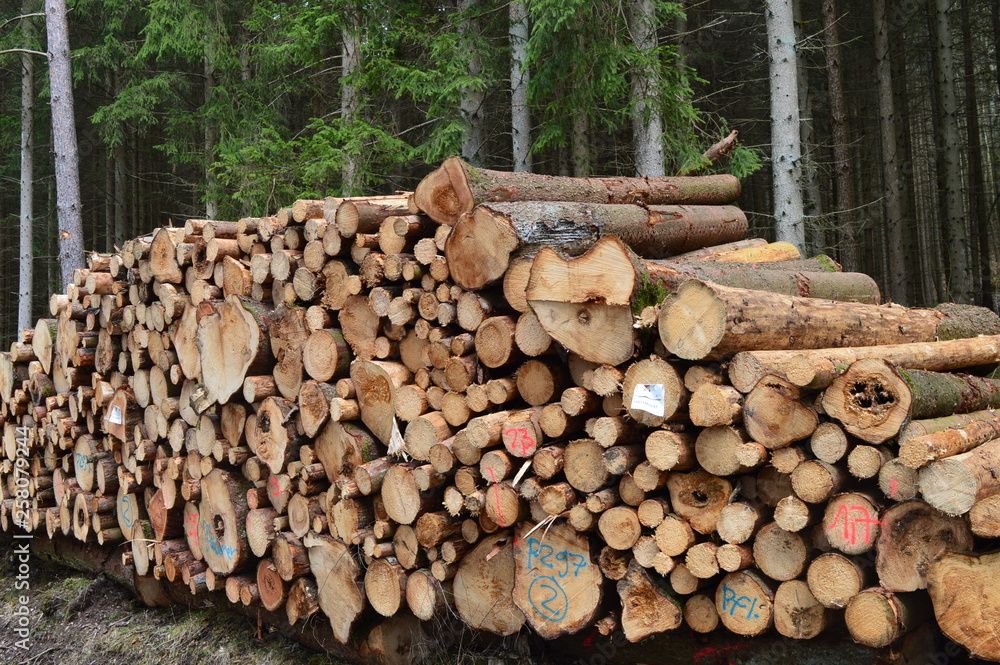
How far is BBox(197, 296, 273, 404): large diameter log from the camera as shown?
4680mm

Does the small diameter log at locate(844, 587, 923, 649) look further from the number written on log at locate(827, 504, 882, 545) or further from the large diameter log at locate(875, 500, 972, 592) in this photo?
the number written on log at locate(827, 504, 882, 545)

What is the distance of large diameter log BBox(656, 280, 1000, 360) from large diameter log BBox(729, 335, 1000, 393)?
0.10 m

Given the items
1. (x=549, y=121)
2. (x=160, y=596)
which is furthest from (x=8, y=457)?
(x=549, y=121)

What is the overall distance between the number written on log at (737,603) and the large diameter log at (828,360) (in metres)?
0.83

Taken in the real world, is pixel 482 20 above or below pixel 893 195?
above

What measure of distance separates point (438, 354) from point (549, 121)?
673cm

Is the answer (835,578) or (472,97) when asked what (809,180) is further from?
(835,578)

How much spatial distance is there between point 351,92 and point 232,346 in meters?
7.35

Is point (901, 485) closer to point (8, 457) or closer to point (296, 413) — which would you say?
point (296, 413)

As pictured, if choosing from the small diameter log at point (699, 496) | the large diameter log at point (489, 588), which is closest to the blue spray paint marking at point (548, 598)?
the large diameter log at point (489, 588)

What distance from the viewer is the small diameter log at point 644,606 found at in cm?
320

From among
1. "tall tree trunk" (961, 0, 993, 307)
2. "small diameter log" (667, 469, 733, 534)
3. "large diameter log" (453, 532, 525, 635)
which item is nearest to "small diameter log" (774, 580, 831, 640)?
"small diameter log" (667, 469, 733, 534)

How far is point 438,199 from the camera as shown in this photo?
414cm

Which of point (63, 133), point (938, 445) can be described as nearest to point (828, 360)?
point (938, 445)
